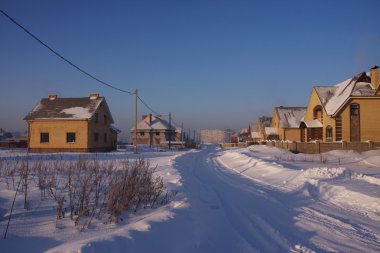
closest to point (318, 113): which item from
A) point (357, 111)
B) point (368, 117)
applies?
point (357, 111)

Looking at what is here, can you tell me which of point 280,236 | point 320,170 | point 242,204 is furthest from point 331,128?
point 280,236

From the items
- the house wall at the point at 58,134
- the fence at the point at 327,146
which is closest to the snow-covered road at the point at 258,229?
the fence at the point at 327,146

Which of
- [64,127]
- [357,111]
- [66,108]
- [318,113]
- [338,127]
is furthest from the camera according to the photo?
[66,108]

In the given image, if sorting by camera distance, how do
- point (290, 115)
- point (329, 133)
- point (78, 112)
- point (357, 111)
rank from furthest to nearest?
point (290, 115) → point (78, 112) → point (329, 133) → point (357, 111)

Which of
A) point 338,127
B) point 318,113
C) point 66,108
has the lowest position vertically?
point 338,127

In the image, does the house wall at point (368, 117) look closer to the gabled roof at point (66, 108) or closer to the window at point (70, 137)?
the gabled roof at point (66, 108)

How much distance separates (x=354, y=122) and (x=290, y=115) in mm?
21419

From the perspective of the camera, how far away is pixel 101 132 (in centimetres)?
4166

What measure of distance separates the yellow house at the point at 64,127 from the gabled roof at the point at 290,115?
28.2m

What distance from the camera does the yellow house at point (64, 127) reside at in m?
37.6

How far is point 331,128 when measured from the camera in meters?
34.9

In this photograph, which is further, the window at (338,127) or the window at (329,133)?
the window at (329,133)

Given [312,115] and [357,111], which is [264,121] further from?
[357,111]

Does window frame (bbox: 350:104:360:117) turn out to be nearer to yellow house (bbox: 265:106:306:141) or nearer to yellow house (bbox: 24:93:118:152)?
yellow house (bbox: 265:106:306:141)
